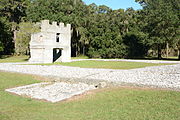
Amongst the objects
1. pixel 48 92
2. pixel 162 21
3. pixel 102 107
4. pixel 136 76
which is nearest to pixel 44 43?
pixel 136 76

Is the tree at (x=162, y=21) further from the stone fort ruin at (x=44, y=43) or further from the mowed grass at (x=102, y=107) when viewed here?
the mowed grass at (x=102, y=107)

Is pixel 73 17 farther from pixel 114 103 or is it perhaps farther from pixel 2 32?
pixel 114 103

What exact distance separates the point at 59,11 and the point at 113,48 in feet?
45.6

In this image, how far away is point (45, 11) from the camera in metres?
38.5

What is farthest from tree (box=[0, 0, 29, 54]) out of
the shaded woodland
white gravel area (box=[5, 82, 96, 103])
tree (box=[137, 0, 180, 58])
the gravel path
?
white gravel area (box=[5, 82, 96, 103])

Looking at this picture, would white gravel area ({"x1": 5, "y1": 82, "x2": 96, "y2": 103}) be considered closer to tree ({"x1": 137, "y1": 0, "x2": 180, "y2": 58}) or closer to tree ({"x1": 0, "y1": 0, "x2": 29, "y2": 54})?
tree ({"x1": 137, "y1": 0, "x2": 180, "y2": 58})

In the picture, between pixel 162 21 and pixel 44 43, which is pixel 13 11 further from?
pixel 162 21

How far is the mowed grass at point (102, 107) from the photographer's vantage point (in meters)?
5.79

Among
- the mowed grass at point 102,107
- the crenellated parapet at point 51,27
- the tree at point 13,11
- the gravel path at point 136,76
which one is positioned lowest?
the mowed grass at point 102,107

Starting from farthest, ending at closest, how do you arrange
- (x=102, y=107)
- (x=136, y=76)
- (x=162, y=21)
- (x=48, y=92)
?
(x=162, y=21), (x=136, y=76), (x=48, y=92), (x=102, y=107)

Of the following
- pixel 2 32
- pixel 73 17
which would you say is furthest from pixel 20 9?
pixel 73 17

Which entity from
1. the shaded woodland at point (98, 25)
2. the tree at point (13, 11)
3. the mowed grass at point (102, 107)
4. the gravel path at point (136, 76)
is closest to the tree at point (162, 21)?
the shaded woodland at point (98, 25)

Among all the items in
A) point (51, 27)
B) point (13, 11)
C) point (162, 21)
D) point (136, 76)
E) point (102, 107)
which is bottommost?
point (102, 107)

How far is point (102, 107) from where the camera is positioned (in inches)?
264
